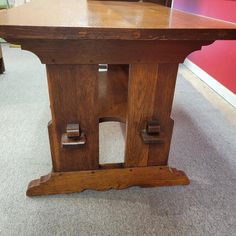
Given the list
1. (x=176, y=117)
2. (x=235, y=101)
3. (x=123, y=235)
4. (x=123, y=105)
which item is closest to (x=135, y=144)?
(x=123, y=105)

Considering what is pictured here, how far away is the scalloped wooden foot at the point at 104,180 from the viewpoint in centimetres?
98

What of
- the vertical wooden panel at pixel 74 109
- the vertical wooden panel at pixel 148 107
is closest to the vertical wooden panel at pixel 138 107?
the vertical wooden panel at pixel 148 107

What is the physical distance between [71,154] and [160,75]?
459 millimetres

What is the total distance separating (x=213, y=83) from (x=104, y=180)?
1.58 metres

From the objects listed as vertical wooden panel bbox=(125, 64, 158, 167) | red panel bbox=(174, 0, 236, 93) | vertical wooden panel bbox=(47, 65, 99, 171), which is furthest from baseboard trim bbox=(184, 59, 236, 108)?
vertical wooden panel bbox=(47, 65, 99, 171)

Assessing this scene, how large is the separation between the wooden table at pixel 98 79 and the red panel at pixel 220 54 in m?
1.10

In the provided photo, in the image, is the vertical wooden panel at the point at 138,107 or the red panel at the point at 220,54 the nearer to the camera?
the vertical wooden panel at the point at 138,107

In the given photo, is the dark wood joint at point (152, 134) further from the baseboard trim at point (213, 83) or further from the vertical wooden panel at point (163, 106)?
the baseboard trim at point (213, 83)

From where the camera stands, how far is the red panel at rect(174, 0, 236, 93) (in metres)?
1.86

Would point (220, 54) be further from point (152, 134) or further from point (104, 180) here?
point (104, 180)

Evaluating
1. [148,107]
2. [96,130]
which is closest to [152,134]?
[148,107]

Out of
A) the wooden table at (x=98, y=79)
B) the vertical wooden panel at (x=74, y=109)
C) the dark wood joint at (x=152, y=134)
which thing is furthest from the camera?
the dark wood joint at (x=152, y=134)

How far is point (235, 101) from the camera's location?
1.84 meters

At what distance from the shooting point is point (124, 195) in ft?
3.30
